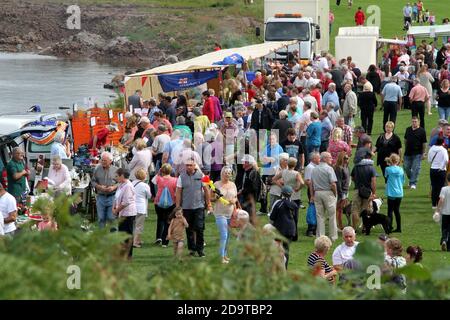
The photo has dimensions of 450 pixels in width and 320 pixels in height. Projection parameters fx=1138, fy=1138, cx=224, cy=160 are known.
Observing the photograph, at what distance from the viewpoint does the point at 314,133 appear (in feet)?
68.5

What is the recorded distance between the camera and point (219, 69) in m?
28.0

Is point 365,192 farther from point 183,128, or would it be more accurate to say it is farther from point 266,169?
point 183,128

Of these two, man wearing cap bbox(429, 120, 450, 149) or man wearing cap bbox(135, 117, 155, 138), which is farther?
man wearing cap bbox(135, 117, 155, 138)

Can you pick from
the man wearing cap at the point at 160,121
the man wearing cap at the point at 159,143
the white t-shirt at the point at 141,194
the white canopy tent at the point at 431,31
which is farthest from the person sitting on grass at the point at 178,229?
the white canopy tent at the point at 431,31

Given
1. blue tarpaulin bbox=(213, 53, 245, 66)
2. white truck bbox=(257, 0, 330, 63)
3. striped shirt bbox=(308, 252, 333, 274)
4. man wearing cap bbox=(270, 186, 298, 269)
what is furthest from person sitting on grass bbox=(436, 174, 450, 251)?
white truck bbox=(257, 0, 330, 63)

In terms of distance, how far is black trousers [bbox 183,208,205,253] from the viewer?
50.7 feet

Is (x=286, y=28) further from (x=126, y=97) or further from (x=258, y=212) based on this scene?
(x=258, y=212)

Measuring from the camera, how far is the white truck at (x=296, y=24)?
40812mm

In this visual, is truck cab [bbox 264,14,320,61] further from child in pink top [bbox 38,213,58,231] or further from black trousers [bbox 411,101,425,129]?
child in pink top [bbox 38,213,58,231]

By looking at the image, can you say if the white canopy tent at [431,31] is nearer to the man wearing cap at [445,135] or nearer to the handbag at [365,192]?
the man wearing cap at [445,135]

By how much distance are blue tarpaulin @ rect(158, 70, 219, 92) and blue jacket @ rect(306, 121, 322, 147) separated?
632 cm

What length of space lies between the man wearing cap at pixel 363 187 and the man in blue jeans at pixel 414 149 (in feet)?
9.27
